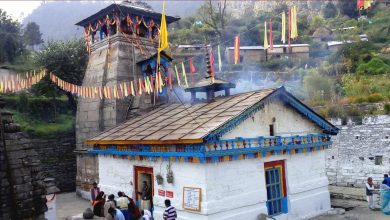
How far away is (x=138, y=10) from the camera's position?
1709 cm

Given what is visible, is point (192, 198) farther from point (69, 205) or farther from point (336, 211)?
point (69, 205)

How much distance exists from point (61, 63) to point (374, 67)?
24.8m

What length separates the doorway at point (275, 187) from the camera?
10852 millimetres

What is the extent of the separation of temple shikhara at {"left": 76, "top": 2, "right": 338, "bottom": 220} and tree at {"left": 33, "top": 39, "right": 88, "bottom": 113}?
955cm

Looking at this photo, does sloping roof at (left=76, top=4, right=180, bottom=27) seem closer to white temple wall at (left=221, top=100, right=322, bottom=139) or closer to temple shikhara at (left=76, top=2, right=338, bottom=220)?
temple shikhara at (left=76, top=2, right=338, bottom=220)

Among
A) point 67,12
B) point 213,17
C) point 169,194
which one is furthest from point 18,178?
point 67,12

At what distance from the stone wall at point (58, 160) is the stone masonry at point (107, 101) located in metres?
3.42

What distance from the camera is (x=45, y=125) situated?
74.8 feet

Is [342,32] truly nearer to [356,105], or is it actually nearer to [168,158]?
[356,105]

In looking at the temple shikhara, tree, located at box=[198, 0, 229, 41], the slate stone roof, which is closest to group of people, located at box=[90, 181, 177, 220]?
the temple shikhara

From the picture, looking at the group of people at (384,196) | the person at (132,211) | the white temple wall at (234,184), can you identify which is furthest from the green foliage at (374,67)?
the person at (132,211)

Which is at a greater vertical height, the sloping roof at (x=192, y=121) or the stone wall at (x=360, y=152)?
the sloping roof at (x=192, y=121)

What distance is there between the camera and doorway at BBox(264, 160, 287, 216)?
1085 centimetres

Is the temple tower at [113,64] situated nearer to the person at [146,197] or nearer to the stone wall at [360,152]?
the person at [146,197]
